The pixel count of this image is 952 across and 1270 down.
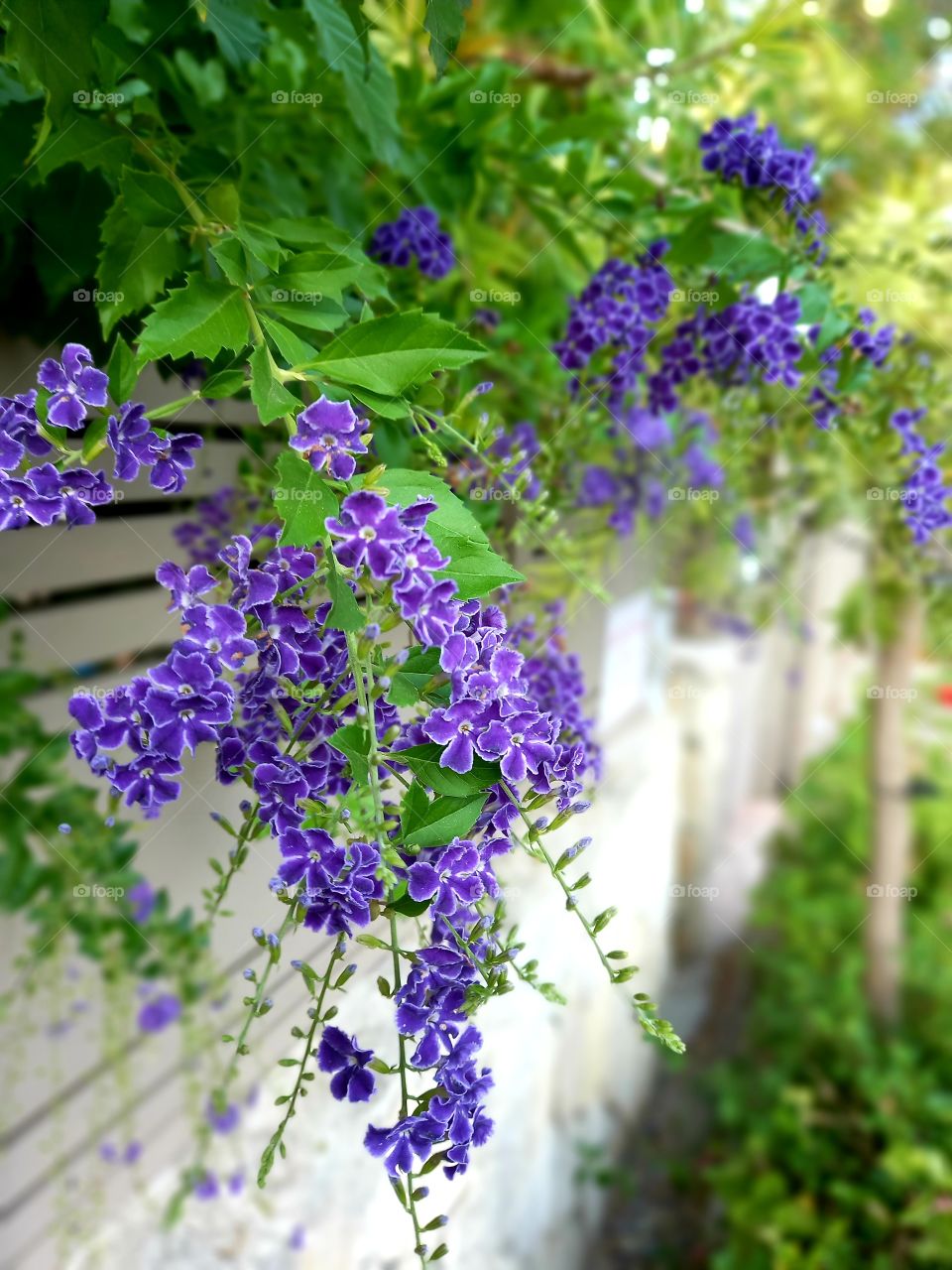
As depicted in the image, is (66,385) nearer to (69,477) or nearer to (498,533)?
(69,477)

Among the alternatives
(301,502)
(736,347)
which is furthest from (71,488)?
(736,347)

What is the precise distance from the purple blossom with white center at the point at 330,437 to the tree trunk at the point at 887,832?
7.63ft

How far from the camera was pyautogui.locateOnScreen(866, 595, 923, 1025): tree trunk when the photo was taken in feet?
8.38

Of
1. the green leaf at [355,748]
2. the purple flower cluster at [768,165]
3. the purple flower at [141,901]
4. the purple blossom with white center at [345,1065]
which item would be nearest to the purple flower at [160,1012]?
the purple flower at [141,901]

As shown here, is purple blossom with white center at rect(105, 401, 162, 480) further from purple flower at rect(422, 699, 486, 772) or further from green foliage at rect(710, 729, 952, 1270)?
green foliage at rect(710, 729, 952, 1270)

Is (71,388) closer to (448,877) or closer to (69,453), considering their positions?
(69,453)

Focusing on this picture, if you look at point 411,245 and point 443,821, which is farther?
point 411,245

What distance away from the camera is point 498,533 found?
3.01 ft

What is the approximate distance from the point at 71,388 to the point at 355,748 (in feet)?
0.80

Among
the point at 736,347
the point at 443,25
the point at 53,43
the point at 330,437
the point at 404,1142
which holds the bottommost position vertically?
the point at 404,1142

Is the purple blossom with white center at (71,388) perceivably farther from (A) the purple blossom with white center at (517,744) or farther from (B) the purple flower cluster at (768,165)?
(B) the purple flower cluster at (768,165)

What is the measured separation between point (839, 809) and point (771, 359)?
304 cm

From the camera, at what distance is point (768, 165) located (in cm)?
88

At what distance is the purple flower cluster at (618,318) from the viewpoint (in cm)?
86
